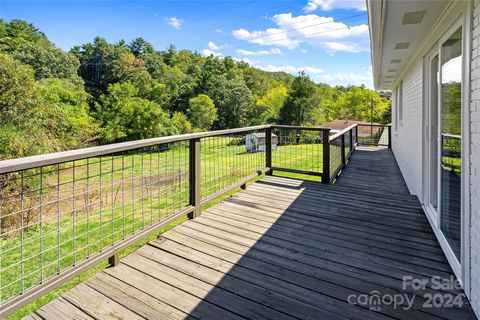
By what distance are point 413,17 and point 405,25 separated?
306 mm

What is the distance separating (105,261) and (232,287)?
105 cm

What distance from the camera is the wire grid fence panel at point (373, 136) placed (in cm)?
1282

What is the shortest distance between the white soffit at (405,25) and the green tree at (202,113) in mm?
30329

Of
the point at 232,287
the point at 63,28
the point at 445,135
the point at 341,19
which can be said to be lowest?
the point at 232,287

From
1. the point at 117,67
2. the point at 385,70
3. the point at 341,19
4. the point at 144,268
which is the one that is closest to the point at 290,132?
the point at 385,70

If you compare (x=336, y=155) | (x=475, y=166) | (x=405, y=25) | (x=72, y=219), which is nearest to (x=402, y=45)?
(x=405, y=25)

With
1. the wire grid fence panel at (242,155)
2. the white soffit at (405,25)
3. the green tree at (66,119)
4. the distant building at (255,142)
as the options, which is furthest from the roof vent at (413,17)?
the green tree at (66,119)

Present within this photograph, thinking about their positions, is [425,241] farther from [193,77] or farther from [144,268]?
[193,77]

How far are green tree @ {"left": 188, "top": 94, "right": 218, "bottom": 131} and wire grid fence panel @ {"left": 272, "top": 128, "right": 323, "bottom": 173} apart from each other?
28965 mm

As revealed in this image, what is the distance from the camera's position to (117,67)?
39.8 m

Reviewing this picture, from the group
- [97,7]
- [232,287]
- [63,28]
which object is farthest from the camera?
[63,28]

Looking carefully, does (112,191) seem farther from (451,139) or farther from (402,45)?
(402,45)

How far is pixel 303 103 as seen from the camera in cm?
2928

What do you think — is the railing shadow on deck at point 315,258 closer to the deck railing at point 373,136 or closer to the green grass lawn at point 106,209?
the green grass lawn at point 106,209
